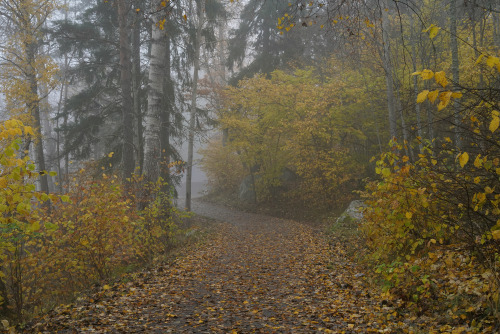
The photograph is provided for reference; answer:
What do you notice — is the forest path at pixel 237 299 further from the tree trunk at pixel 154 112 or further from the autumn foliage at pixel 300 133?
the autumn foliage at pixel 300 133

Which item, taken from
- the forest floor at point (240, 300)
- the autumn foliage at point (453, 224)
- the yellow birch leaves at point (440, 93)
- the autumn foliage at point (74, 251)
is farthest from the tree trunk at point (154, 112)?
the yellow birch leaves at point (440, 93)

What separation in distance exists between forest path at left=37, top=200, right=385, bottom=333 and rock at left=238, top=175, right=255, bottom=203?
1324cm

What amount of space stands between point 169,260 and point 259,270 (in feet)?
7.32

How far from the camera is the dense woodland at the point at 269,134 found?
12.9ft

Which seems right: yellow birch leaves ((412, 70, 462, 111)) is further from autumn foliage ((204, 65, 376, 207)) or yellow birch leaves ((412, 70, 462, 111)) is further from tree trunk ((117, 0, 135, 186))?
autumn foliage ((204, 65, 376, 207))

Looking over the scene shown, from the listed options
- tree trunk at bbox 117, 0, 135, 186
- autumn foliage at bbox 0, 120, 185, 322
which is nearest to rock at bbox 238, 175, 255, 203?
tree trunk at bbox 117, 0, 135, 186

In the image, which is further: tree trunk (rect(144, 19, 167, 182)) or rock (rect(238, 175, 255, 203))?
rock (rect(238, 175, 255, 203))

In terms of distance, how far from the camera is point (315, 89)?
Result: 53.9ft

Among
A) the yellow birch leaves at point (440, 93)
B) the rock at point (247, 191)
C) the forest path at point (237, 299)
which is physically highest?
the yellow birch leaves at point (440, 93)

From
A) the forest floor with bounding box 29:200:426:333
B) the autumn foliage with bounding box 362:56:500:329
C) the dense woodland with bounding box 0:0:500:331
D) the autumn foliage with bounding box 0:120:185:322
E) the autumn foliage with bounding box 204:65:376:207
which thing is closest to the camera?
the autumn foliage with bounding box 362:56:500:329

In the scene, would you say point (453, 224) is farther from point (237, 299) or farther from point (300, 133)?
point (300, 133)

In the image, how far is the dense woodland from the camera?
12.9 ft

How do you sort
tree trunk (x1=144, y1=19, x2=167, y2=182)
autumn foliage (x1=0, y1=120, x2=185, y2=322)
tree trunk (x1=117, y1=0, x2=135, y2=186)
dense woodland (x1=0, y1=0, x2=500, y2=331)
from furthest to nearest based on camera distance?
tree trunk (x1=117, y1=0, x2=135, y2=186) < tree trunk (x1=144, y1=19, x2=167, y2=182) < autumn foliage (x1=0, y1=120, x2=185, y2=322) < dense woodland (x1=0, y1=0, x2=500, y2=331)

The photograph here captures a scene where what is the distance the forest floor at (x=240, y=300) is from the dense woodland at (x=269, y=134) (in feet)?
2.07
